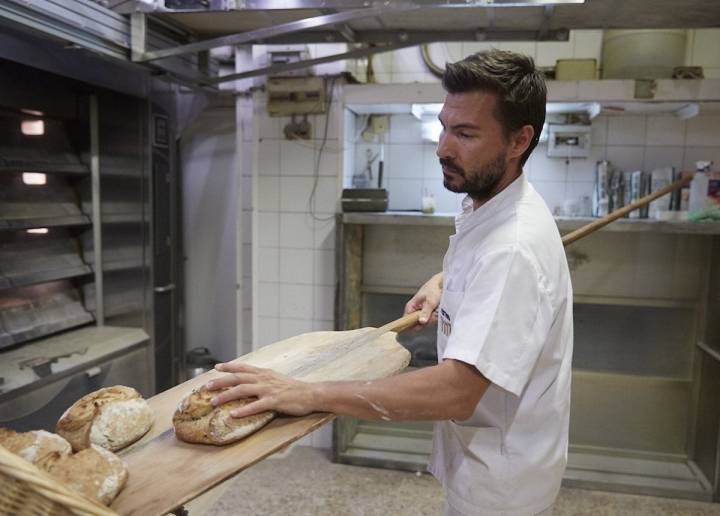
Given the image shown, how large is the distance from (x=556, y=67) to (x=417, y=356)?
5.46 feet

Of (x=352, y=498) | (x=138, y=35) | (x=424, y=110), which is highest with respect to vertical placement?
(x=138, y=35)

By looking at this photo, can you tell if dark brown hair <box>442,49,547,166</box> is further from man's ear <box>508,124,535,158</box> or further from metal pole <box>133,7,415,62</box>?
metal pole <box>133,7,415,62</box>

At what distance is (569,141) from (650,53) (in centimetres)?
56

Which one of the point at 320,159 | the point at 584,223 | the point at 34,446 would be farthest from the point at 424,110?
the point at 34,446

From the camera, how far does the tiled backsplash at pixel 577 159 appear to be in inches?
120

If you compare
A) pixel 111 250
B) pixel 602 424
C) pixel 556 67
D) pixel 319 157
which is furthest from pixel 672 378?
pixel 111 250

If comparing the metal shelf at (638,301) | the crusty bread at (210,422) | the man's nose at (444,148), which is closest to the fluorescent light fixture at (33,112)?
the crusty bread at (210,422)

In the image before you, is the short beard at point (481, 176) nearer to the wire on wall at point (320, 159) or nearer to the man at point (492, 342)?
the man at point (492, 342)

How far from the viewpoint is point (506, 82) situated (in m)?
1.14

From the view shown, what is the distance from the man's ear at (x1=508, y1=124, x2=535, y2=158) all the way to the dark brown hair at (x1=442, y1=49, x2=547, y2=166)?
1cm

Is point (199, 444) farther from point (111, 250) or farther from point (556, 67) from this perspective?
point (556, 67)

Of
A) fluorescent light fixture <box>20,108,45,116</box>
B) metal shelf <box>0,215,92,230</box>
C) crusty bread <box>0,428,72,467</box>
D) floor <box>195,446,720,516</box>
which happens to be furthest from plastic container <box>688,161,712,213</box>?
fluorescent light fixture <box>20,108,45,116</box>

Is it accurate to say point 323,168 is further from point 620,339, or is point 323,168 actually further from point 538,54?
point 620,339

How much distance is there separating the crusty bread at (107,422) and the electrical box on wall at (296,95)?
80.8 inches
